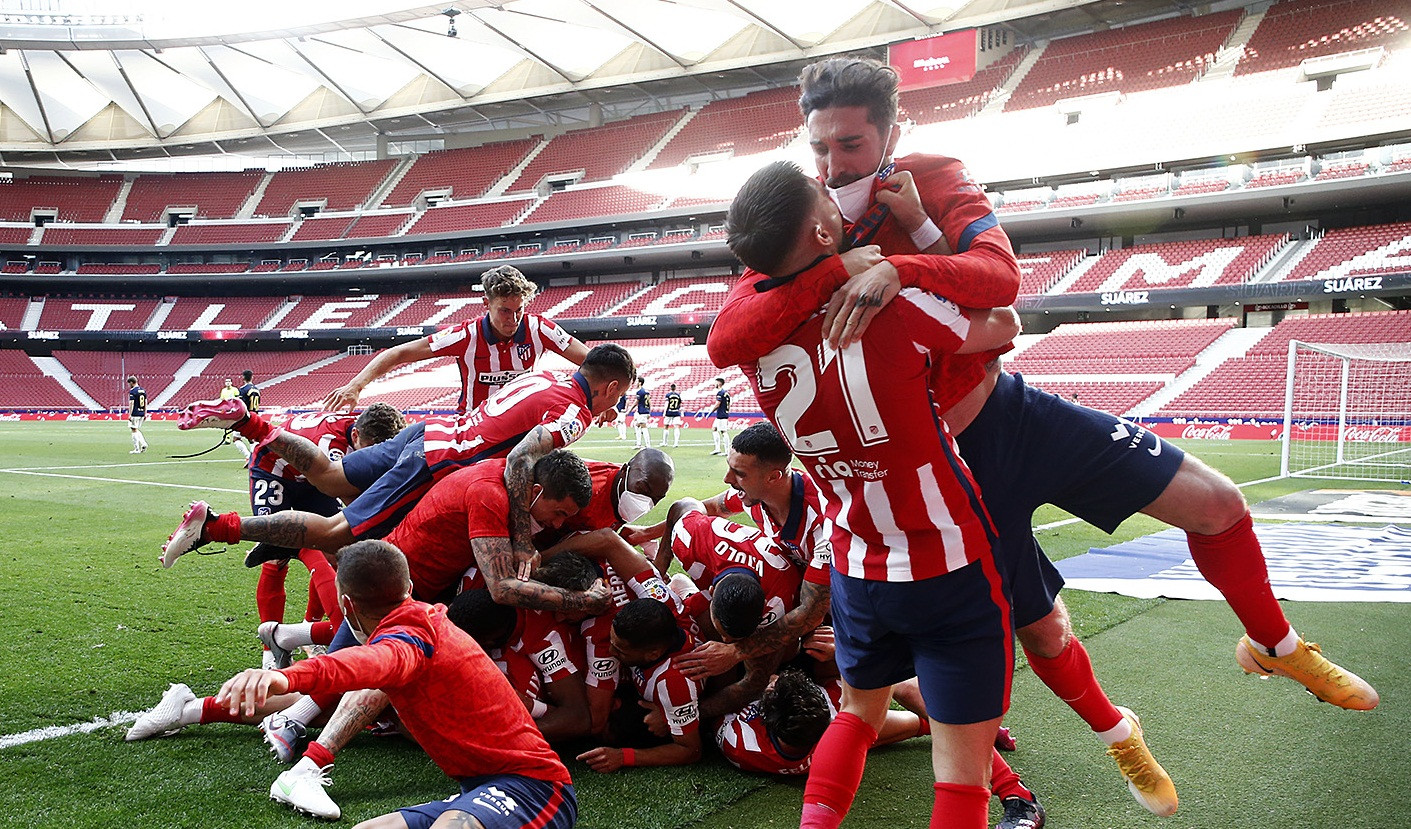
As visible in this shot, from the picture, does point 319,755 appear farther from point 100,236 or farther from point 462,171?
point 100,236

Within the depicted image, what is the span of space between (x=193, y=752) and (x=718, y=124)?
4255 cm

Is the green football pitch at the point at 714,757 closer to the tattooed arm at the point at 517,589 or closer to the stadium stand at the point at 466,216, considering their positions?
the tattooed arm at the point at 517,589

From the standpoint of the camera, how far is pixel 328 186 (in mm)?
52375

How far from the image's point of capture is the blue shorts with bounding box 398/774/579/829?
2516 mm

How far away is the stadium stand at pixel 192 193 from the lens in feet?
172

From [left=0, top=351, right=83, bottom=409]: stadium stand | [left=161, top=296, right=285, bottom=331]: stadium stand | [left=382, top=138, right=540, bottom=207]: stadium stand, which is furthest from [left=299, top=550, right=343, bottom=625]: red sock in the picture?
[left=161, top=296, right=285, bottom=331]: stadium stand

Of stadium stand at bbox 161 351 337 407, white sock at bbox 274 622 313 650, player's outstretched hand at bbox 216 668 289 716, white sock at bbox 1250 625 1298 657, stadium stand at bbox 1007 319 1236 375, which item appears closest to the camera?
player's outstretched hand at bbox 216 668 289 716

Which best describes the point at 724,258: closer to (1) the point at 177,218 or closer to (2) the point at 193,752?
(1) the point at 177,218

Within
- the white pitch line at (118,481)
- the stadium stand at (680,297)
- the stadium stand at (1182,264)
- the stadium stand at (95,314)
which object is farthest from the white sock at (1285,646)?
the stadium stand at (95,314)

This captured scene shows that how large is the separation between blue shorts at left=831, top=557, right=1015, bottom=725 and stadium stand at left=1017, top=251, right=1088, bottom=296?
33.4m

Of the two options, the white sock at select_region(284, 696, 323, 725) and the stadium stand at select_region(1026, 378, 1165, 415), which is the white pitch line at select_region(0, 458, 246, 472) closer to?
the white sock at select_region(284, 696, 323, 725)

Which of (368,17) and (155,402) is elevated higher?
(368,17)

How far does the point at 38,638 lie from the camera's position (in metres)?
5.15

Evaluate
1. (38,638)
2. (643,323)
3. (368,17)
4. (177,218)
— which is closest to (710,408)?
(643,323)
